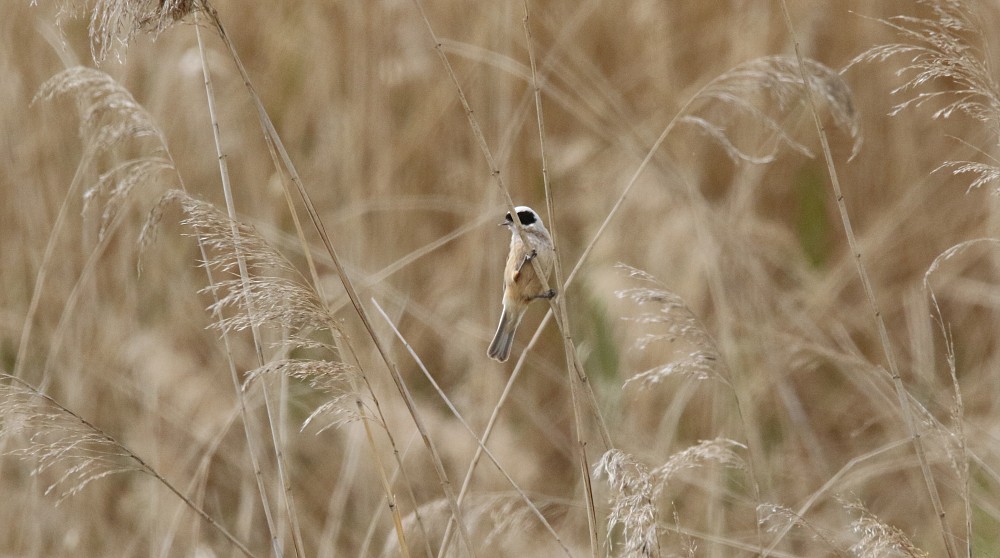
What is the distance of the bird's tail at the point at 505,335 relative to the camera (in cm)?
224

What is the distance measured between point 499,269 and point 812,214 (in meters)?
1.64

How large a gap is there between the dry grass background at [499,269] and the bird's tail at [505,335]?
0.44m

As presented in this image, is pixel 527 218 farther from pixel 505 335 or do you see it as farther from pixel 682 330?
pixel 682 330

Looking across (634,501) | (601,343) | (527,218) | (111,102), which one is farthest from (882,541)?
(601,343)

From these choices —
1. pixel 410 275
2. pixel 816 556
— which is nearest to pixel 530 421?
pixel 410 275

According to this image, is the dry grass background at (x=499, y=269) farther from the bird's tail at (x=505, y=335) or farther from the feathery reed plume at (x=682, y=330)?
the feathery reed plume at (x=682, y=330)

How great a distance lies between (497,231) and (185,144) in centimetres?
162

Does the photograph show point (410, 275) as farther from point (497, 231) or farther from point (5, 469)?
point (5, 469)

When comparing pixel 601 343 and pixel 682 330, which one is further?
pixel 601 343

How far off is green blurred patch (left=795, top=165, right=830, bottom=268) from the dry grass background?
0.01 meters

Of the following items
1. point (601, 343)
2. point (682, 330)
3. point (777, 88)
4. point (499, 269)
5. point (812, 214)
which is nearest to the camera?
point (682, 330)

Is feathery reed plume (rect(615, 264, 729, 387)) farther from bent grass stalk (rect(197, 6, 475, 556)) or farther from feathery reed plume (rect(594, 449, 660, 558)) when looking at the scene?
bent grass stalk (rect(197, 6, 475, 556))

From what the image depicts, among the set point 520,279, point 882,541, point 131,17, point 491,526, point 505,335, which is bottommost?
Answer: point 491,526

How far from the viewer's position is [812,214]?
160 inches
